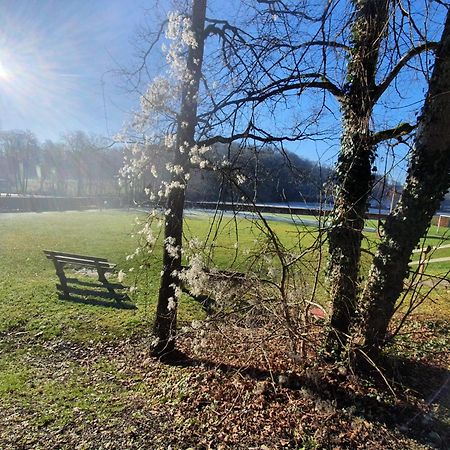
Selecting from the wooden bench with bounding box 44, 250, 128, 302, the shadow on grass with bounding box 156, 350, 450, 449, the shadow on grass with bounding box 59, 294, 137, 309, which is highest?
the shadow on grass with bounding box 156, 350, 450, 449

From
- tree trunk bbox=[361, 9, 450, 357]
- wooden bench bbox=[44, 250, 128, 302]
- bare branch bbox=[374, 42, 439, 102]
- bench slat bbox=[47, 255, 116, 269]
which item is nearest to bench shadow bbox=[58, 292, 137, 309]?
wooden bench bbox=[44, 250, 128, 302]

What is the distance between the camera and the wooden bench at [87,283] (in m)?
8.37

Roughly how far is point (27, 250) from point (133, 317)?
818 cm

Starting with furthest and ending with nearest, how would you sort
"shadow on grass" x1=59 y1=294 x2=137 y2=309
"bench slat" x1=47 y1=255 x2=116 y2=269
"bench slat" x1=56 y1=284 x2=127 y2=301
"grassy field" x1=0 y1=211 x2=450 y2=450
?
"bench slat" x1=47 y1=255 x2=116 y2=269, "bench slat" x1=56 y1=284 x2=127 y2=301, "shadow on grass" x1=59 y1=294 x2=137 y2=309, "grassy field" x1=0 y1=211 x2=450 y2=450

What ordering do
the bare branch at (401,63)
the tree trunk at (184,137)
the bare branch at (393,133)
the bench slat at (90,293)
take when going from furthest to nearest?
the bench slat at (90,293) < the tree trunk at (184,137) < the bare branch at (393,133) < the bare branch at (401,63)

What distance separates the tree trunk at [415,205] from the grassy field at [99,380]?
2.97 feet

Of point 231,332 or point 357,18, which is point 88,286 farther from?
point 357,18

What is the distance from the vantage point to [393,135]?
3.82m

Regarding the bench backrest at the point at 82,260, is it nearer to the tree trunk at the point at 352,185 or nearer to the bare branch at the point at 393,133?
the tree trunk at the point at 352,185

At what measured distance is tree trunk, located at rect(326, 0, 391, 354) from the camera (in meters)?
3.78

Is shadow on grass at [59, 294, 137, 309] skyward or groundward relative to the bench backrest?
groundward

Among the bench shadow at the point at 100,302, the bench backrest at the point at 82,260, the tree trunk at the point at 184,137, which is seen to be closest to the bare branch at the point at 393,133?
the tree trunk at the point at 184,137

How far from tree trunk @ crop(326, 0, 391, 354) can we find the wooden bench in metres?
5.80

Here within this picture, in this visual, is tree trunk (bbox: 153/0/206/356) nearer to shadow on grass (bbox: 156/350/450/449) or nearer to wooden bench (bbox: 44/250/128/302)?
shadow on grass (bbox: 156/350/450/449)
